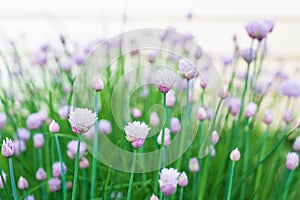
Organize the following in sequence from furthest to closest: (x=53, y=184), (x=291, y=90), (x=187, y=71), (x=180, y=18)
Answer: (x=180, y=18) → (x=291, y=90) → (x=53, y=184) → (x=187, y=71)

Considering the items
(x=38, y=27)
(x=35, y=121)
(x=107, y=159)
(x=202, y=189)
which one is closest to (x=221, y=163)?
(x=202, y=189)

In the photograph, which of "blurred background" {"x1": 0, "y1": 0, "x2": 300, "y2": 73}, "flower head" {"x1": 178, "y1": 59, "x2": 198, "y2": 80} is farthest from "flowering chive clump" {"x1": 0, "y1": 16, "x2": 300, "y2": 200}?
"blurred background" {"x1": 0, "y1": 0, "x2": 300, "y2": 73}

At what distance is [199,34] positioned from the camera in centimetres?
261

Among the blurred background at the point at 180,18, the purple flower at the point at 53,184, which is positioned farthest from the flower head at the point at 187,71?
the blurred background at the point at 180,18

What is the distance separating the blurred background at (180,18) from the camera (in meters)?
2.54

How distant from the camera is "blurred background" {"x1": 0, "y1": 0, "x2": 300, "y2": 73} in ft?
8.34

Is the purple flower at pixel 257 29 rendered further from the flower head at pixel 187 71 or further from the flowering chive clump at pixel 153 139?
the flower head at pixel 187 71

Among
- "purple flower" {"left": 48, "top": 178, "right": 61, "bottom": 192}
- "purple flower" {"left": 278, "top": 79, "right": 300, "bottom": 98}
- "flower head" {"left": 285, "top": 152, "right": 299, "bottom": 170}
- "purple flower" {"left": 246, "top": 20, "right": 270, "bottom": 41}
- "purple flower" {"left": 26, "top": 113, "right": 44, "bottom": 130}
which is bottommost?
"purple flower" {"left": 48, "top": 178, "right": 61, "bottom": 192}

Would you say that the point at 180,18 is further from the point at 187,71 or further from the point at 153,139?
the point at 187,71

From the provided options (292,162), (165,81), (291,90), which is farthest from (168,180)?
(291,90)

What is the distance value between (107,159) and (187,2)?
190 cm

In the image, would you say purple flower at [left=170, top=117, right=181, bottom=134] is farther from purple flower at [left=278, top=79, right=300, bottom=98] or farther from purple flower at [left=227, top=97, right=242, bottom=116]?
purple flower at [left=278, top=79, right=300, bottom=98]

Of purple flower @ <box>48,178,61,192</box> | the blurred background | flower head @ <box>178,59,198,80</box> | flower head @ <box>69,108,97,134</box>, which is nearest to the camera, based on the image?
flower head @ <box>69,108,97,134</box>

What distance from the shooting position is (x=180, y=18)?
8.54 feet
